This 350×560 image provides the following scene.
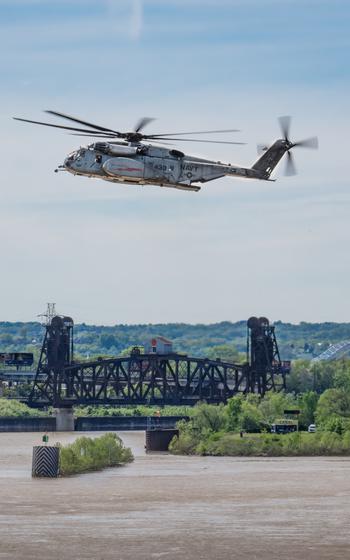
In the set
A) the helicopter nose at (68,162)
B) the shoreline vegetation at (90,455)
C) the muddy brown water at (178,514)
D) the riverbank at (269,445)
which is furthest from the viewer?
the riverbank at (269,445)

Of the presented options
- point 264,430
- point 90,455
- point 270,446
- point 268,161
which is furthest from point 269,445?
point 268,161

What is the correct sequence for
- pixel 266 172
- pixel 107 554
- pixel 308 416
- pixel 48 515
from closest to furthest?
pixel 107 554, pixel 48 515, pixel 266 172, pixel 308 416

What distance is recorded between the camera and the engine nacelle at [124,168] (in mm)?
88250

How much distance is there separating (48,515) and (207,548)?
16146 mm

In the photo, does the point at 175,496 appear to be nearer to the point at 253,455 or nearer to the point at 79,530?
the point at 79,530

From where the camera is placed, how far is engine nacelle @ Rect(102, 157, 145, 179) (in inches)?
3474

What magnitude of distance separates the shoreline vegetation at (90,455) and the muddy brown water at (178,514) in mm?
1384

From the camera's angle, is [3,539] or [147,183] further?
[147,183]

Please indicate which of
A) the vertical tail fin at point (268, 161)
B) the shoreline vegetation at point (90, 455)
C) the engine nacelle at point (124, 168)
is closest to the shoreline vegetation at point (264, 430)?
the shoreline vegetation at point (90, 455)

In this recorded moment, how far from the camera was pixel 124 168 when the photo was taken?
3477 inches

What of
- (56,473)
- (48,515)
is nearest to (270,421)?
(56,473)

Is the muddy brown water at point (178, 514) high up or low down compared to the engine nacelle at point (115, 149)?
down

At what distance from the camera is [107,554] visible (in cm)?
6869

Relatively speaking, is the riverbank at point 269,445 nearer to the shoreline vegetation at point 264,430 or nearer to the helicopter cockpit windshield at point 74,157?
the shoreline vegetation at point 264,430
